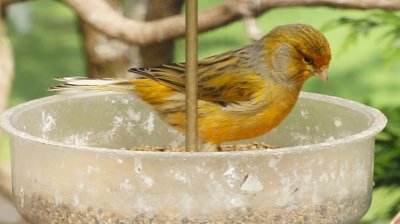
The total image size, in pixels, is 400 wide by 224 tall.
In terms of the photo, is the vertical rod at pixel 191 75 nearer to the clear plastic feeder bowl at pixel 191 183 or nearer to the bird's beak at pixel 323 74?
the clear plastic feeder bowl at pixel 191 183

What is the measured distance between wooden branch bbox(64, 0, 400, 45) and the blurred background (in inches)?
15.3

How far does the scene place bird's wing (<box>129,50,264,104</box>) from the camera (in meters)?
2.68

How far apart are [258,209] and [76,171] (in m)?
0.39

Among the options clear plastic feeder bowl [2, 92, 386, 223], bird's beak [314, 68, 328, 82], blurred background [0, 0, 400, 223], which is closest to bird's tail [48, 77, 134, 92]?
clear plastic feeder bowl [2, 92, 386, 223]

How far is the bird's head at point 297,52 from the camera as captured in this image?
2.56 metres

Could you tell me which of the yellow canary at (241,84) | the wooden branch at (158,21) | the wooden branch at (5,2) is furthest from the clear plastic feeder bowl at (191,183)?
the wooden branch at (5,2)

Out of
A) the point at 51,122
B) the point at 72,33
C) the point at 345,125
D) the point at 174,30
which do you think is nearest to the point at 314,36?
the point at 345,125

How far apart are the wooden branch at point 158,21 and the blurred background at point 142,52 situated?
389mm

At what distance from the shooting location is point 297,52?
2.66 meters

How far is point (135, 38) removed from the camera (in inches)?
167

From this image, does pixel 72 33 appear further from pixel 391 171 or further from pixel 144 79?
pixel 144 79

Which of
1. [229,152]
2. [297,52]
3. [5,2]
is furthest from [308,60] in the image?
[5,2]

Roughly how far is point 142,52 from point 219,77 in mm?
2169

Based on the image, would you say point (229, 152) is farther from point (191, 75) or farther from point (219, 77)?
point (219, 77)
